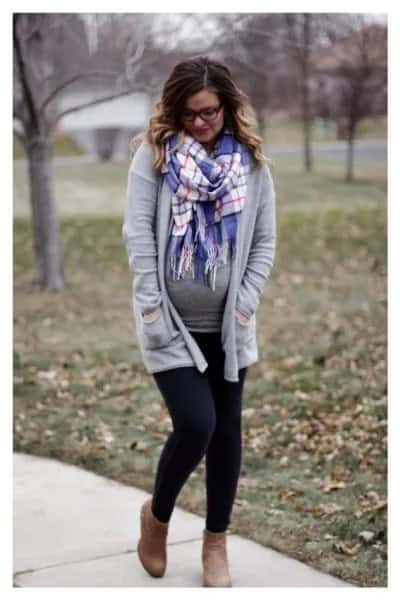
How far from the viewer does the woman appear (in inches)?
143

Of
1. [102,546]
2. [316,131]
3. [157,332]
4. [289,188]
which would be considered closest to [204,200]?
[157,332]

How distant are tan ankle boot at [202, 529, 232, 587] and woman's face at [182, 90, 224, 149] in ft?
4.81

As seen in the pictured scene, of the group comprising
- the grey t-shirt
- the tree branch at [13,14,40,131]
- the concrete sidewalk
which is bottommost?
the concrete sidewalk

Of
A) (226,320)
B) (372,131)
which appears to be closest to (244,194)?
(226,320)

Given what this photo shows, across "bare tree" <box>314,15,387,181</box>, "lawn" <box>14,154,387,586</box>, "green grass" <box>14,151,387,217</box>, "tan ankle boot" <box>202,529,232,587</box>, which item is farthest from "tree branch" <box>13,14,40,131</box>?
"tan ankle boot" <box>202,529,232,587</box>

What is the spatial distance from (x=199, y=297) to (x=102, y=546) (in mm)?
1345

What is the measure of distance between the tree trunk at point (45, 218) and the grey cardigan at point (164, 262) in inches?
320

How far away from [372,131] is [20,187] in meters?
6.11

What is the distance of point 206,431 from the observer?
3.71 metres

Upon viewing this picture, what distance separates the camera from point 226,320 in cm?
A: 374

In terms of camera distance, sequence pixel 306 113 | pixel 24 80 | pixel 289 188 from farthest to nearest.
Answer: pixel 306 113 → pixel 289 188 → pixel 24 80

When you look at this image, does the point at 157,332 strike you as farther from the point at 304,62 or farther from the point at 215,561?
the point at 304,62

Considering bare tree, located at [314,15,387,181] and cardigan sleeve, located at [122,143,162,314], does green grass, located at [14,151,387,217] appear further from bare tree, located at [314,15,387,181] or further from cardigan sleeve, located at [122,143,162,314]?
cardigan sleeve, located at [122,143,162,314]
